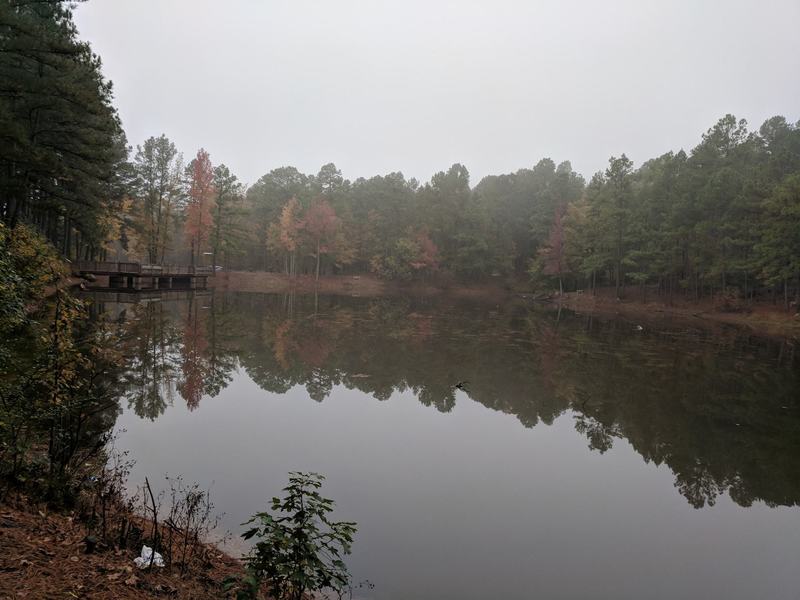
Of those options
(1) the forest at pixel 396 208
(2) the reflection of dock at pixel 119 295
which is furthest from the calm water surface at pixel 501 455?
(2) the reflection of dock at pixel 119 295

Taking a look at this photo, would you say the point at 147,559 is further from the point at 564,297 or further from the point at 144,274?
the point at 564,297

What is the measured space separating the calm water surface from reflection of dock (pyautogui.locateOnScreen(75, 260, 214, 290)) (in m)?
23.0

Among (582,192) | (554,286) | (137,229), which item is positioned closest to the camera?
(137,229)

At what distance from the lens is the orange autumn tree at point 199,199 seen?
53.6 m

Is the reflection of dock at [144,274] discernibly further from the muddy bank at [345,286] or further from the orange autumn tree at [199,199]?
the muddy bank at [345,286]

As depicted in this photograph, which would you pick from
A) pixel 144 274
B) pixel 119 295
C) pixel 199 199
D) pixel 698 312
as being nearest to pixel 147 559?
pixel 119 295

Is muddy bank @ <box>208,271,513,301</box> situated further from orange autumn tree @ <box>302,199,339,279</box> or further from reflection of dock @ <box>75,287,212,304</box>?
reflection of dock @ <box>75,287,212,304</box>

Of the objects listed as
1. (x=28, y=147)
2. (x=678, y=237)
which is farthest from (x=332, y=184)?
(x=28, y=147)

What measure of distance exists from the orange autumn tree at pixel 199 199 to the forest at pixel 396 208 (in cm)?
17

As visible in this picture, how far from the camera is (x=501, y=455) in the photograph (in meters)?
9.02

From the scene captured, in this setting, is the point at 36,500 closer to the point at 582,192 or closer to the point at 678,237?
the point at 678,237

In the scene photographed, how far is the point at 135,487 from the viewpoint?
6.77 m

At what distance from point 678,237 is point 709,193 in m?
4.55

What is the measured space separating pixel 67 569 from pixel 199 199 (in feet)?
182
